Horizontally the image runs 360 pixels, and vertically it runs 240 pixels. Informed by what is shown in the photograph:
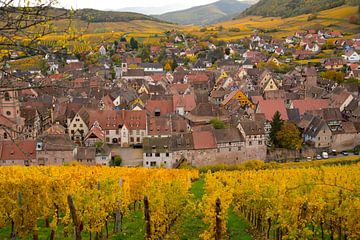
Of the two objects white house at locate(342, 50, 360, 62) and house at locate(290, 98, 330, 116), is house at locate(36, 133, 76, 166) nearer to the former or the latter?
house at locate(290, 98, 330, 116)

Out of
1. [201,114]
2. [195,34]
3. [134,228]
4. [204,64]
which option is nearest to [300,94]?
[201,114]

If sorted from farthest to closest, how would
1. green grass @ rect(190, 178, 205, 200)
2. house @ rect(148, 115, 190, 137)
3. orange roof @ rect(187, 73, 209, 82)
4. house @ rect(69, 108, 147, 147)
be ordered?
orange roof @ rect(187, 73, 209, 82) → house @ rect(69, 108, 147, 147) → house @ rect(148, 115, 190, 137) → green grass @ rect(190, 178, 205, 200)

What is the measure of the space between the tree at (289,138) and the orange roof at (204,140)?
9258 millimetres

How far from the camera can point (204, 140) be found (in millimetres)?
47719

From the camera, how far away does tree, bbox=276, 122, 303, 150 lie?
50969 millimetres

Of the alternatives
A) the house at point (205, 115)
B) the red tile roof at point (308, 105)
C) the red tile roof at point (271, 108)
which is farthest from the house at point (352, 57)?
the house at point (205, 115)

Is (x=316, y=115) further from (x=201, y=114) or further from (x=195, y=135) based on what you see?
(x=195, y=135)

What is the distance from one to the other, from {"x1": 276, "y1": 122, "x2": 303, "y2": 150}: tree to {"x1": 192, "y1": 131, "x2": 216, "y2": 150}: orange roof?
9.26m

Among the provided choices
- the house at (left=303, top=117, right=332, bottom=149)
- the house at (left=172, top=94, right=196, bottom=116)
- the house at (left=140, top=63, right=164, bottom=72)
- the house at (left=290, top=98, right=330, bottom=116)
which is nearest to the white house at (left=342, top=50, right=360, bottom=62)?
Answer: the house at (left=140, top=63, right=164, bottom=72)

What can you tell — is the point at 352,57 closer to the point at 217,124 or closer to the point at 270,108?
the point at 270,108

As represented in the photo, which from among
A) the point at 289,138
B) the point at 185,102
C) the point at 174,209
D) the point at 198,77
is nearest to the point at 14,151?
the point at 185,102

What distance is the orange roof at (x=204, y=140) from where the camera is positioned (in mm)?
47281

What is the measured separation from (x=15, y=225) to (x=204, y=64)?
345 ft

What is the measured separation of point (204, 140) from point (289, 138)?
36.3 ft
